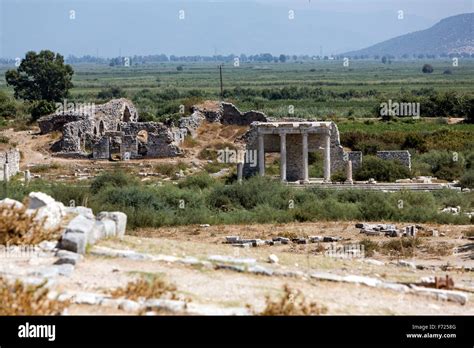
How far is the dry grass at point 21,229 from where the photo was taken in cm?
1428

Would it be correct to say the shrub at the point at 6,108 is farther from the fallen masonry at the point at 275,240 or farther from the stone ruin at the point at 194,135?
the fallen masonry at the point at 275,240

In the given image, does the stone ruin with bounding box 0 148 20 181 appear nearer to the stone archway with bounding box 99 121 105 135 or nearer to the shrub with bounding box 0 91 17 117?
the stone archway with bounding box 99 121 105 135

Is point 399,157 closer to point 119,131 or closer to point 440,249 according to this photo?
point 119,131

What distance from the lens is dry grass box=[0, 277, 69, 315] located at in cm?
1043

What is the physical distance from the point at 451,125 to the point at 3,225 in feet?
160

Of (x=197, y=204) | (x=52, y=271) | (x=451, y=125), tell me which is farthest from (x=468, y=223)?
(x=451, y=125)

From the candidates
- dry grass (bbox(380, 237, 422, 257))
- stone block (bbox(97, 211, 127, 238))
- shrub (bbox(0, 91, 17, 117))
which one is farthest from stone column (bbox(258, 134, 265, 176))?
shrub (bbox(0, 91, 17, 117))

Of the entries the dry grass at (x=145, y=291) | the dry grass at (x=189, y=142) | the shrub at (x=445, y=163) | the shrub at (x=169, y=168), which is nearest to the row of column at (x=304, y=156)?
the shrub at (x=445, y=163)

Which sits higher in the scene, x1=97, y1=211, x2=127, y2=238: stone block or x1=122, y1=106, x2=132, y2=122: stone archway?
x1=97, y1=211, x2=127, y2=238: stone block

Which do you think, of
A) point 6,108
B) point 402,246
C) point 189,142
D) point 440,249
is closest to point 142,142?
point 189,142

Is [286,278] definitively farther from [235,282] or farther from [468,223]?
[468,223]

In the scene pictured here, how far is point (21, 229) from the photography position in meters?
14.4

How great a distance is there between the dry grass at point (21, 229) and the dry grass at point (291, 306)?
4147mm

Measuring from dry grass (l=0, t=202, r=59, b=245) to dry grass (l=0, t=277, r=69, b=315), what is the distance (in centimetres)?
302
